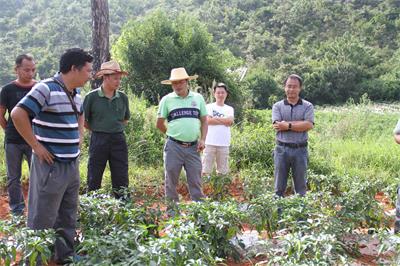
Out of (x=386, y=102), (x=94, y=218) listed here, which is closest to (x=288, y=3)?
(x=386, y=102)

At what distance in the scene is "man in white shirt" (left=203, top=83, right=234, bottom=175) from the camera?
545 cm

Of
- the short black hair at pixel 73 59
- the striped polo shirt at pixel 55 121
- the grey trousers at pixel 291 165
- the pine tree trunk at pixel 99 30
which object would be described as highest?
the pine tree trunk at pixel 99 30

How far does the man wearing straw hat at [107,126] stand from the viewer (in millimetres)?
4328

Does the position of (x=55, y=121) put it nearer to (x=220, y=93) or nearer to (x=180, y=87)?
(x=180, y=87)

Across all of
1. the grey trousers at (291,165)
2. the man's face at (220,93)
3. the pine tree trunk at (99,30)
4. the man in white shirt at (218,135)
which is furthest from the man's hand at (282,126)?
the pine tree trunk at (99,30)

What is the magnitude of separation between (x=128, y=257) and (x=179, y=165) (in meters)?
1.94

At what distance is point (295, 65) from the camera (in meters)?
40.1

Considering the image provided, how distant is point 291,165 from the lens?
15.0 ft

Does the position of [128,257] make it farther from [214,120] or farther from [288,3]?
[288,3]

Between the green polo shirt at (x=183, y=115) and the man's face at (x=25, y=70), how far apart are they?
50.6 inches

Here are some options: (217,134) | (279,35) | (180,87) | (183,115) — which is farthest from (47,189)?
(279,35)

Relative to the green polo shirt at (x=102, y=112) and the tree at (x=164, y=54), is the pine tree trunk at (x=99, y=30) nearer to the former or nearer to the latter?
the green polo shirt at (x=102, y=112)

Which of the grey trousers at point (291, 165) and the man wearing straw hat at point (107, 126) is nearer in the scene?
the man wearing straw hat at point (107, 126)

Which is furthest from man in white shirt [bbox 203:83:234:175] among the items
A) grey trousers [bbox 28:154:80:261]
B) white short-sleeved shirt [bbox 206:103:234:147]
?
grey trousers [bbox 28:154:80:261]
